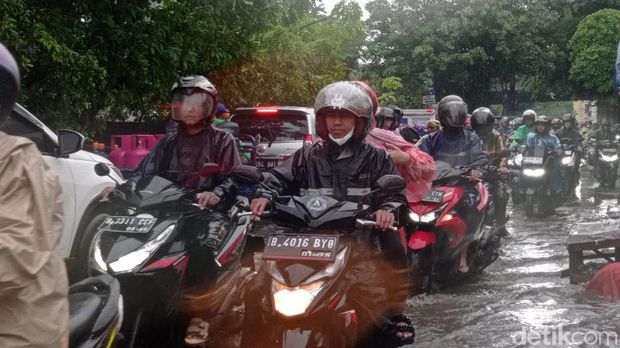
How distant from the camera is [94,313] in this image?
259 centimetres

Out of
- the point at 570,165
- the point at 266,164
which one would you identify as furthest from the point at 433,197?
the point at 570,165

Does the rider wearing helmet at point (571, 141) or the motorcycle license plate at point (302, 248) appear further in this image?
the rider wearing helmet at point (571, 141)

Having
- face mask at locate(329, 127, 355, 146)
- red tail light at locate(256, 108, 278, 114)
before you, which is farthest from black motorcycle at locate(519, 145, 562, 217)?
face mask at locate(329, 127, 355, 146)

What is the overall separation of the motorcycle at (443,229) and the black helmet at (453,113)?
25.2 inches

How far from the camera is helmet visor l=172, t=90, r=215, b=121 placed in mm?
5133

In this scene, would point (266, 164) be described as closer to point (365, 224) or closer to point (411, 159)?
point (411, 159)

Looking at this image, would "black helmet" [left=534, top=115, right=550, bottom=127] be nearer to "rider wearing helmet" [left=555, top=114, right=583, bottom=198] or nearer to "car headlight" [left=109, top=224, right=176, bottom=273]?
"rider wearing helmet" [left=555, top=114, right=583, bottom=198]

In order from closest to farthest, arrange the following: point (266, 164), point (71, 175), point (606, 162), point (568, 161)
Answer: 1. point (71, 175)
2. point (266, 164)
3. point (568, 161)
4. point (606, 162)

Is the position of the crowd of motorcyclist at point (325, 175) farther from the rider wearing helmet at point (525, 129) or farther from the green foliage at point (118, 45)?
the rider wearing helmet at point (525, 129)

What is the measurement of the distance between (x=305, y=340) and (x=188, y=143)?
2.18 m

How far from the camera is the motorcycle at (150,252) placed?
4152 mm

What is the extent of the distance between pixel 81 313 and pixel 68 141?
3046 millimetres

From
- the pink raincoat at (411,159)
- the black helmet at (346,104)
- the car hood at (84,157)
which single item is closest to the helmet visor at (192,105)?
the black helmet at (346,104)

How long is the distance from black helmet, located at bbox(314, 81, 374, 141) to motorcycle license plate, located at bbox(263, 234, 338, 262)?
932 millimetres
